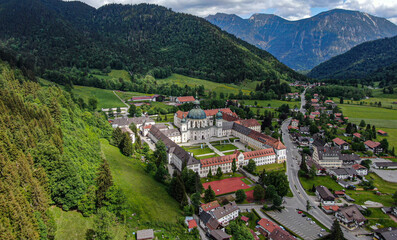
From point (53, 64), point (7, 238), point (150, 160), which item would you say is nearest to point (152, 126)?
point (150, 160)

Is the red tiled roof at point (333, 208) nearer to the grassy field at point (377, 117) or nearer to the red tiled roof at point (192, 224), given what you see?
the red tiled roof at point (192, 224)

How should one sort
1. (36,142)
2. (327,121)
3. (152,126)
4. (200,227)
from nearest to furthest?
(36,142) → (200,227) → (152,126) → (327,121)

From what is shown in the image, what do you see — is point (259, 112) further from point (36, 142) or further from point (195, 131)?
point (36, 142)

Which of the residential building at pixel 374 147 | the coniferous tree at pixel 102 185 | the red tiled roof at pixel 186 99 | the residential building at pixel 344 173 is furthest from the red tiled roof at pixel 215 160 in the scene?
the red tiled roof at pixel 186 99

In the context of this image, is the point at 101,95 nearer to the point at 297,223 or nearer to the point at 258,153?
the point at 258,153

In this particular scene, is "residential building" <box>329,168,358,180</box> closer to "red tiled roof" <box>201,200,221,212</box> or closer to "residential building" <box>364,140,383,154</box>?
"residential building" <box>364,140,383,154</box>

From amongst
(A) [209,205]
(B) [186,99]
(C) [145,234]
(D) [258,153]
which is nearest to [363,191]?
(D) [258,153]

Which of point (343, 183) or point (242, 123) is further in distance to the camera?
point (242, 123)

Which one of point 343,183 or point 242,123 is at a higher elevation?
point 242,123
